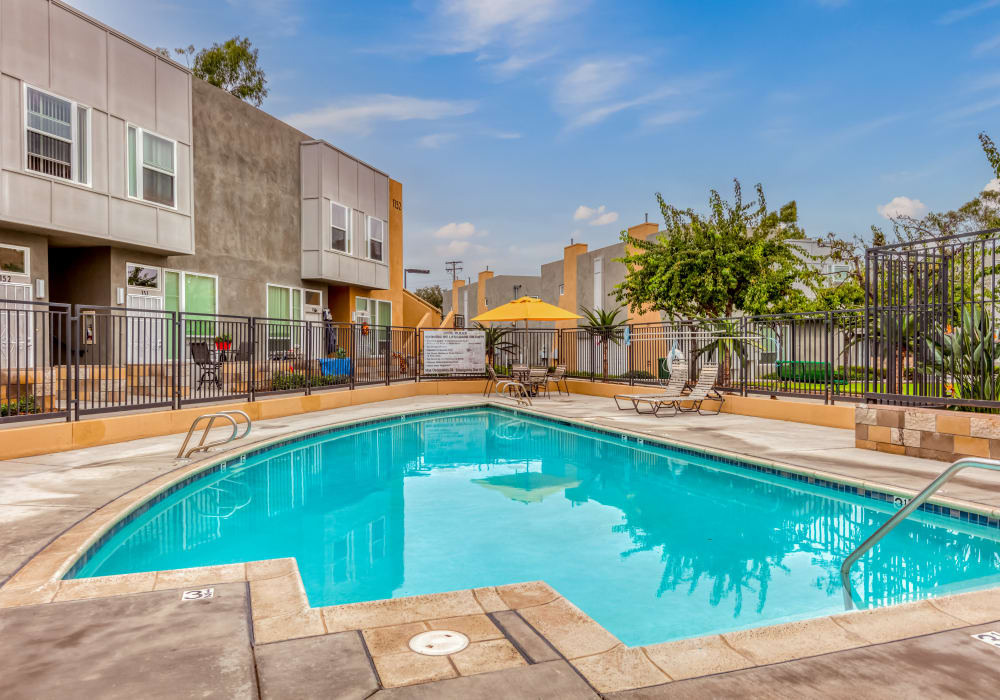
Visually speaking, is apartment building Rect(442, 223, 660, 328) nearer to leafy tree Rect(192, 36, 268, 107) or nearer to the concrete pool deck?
leafy tree Rect(192, 36, 268, 107)

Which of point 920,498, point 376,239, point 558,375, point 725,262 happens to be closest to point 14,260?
point 376,239

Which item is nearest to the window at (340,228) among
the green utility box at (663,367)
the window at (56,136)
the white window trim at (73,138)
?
the white window trim at (73,138)

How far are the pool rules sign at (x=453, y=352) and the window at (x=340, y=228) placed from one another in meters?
4.57

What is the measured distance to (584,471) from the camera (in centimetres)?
879

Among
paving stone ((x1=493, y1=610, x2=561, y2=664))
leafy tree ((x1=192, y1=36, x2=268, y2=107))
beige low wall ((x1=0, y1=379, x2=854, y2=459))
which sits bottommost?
paving stone ((x1=493, y1=610, x2=561, y2=664))

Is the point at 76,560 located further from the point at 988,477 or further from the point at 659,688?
the point at 988,477

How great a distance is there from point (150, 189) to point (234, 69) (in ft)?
64.3

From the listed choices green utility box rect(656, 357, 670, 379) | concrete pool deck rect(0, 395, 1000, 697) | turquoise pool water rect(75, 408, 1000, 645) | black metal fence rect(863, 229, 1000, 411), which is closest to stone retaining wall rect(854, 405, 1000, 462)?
black metal fence rect(863, 229, 1000, 411)

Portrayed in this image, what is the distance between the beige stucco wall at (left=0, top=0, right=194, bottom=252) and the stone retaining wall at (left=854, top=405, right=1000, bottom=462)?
1457 cm

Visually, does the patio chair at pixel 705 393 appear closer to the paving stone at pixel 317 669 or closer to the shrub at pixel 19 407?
the shrub at pixel 19 407

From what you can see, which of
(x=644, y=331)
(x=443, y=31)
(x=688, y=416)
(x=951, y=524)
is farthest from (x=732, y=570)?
(x=443, y=31)

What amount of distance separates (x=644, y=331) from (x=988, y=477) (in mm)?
9768

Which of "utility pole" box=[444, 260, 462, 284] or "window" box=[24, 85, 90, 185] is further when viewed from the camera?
"utility pole" box=[444, 260, 462, 284]

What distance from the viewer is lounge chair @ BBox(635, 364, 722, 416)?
13320 millimetres
